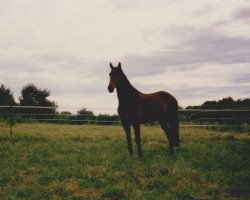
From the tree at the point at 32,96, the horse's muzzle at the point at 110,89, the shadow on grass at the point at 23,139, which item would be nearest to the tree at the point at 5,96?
the tree at the point at 32,96

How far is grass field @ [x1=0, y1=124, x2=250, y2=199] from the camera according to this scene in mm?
6512

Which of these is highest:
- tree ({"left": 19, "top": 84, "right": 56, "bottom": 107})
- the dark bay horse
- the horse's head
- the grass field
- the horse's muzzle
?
tree ({"left": 19, "top": 84, "right": 56, "bottom": 107})

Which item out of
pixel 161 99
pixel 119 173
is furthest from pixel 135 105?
pixel 119 173

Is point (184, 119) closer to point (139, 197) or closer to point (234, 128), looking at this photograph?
point (234, 128)

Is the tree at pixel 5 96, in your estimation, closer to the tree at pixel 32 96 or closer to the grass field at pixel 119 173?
the tree at pixel 32 96

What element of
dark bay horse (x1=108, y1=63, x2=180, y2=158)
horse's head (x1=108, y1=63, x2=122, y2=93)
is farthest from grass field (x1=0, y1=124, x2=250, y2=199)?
horse's head (x1=108, y1=63, x2=122, y2=93)

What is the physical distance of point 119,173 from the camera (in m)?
7.89

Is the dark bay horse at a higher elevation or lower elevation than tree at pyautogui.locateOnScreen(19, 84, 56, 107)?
lower

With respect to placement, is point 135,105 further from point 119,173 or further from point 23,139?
point 23,139

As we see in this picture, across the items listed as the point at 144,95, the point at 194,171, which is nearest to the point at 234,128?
the point at 144,95

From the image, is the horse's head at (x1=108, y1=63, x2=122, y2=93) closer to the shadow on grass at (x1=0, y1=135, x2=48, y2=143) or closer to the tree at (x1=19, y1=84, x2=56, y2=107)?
the shadow on grass at (x1=0, y1=135, x2=48, y2=143)

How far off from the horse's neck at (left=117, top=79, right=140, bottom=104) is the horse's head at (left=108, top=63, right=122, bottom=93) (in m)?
0.22

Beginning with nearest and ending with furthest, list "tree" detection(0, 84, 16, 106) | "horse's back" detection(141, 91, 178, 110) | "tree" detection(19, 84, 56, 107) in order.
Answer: "horse's back" detection(141, 91, 178, 110) → "tree" detection(0, 84, 16, 106) → "tree" detection(19, 84, 56, 107)

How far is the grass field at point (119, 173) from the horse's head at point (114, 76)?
199 cm
